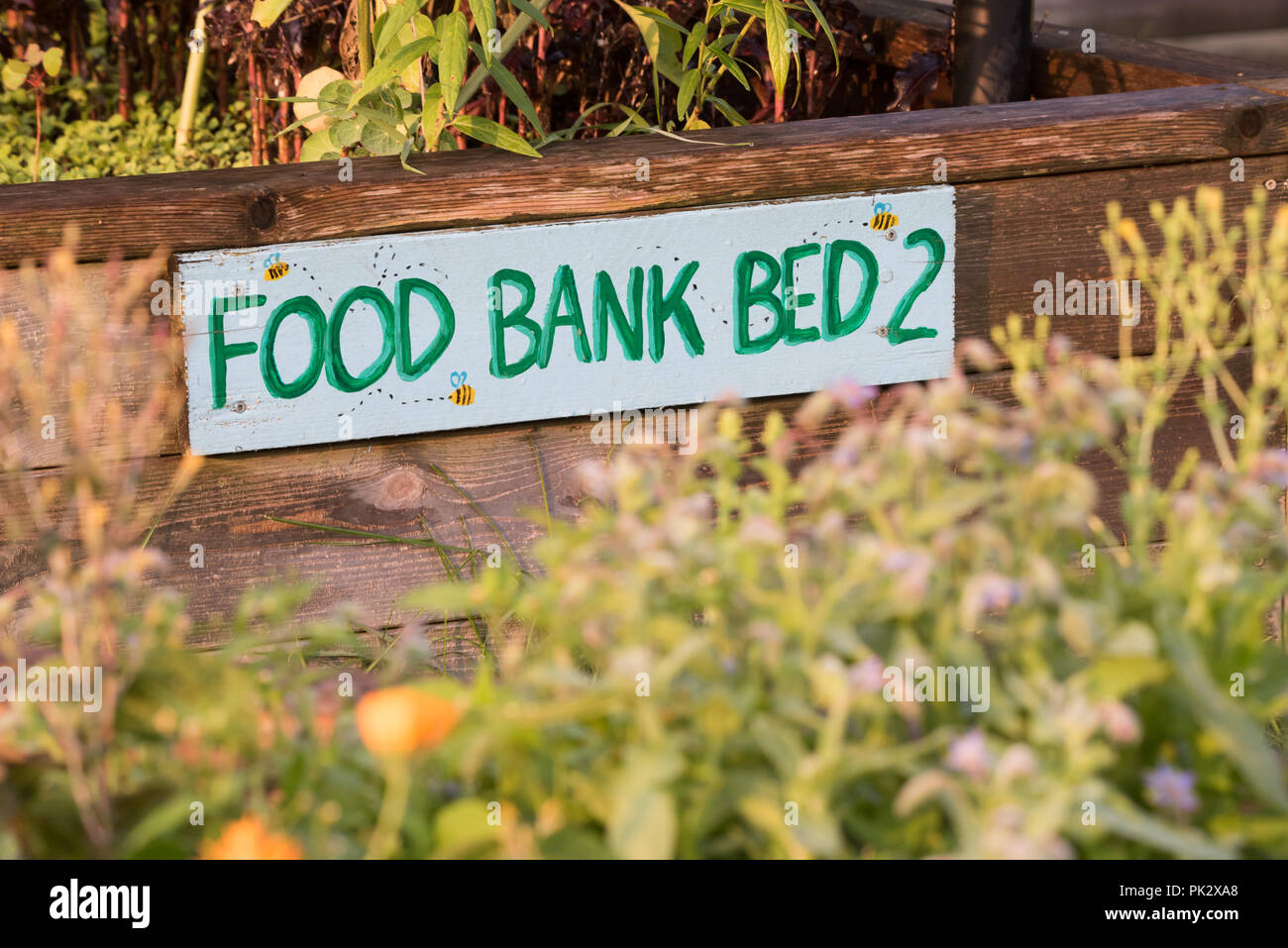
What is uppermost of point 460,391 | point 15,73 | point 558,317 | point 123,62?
point 123,62

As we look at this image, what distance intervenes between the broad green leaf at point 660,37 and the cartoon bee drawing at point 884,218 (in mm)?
379

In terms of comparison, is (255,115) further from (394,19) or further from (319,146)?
(394,19)

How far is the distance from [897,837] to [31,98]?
3423mm

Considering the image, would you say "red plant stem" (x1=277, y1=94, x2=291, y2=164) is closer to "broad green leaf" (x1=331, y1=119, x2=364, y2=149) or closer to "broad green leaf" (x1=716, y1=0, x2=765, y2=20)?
"broad green leaf" (x1=331, y1=119, x2=364, y2=149)

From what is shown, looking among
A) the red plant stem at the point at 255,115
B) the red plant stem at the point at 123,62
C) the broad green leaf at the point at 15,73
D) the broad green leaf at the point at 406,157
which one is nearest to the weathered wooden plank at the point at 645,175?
the broad green leaf at the point at 406,157

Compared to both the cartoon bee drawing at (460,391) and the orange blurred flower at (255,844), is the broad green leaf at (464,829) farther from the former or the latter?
the cartoon bee drawing at (460,391)

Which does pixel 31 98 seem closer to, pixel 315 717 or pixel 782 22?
pixel 782 22

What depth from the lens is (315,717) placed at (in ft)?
2.50

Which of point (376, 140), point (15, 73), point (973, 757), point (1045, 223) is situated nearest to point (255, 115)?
point (15, 73)

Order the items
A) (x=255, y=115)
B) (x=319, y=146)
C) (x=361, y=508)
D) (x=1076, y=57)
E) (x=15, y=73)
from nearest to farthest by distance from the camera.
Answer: (x=361, y=508)
(x=319, y=146)
(x=1076, y=57)
(x=255, y=115)
(x=15, y=73)

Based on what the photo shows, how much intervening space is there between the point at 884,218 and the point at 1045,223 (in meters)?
0.27

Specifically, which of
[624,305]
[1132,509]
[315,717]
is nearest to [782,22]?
[624,305]

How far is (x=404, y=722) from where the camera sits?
615mm

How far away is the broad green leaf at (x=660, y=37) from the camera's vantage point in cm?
197
